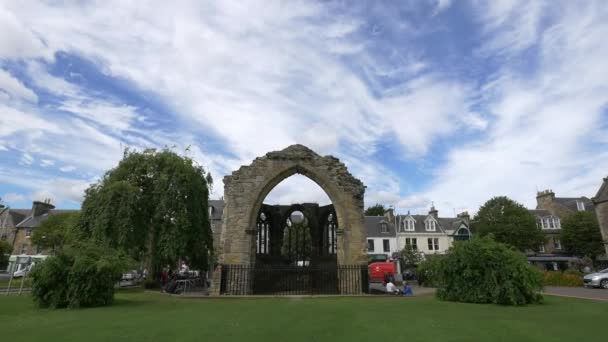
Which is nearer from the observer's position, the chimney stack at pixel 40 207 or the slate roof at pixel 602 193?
the slate roof at pixel 602 193

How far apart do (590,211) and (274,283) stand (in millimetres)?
43255

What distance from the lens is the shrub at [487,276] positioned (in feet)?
33.8

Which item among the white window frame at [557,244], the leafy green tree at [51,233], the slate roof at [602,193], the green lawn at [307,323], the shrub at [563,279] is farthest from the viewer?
the white window frame at [557,244]

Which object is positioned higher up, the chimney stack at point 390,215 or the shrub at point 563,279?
the chimney stack at point 390,215

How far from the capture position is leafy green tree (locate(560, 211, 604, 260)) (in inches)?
1459

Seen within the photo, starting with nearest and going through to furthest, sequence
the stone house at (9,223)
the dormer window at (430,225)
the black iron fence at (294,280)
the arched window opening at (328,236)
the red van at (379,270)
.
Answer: the black iron fence at (294,280) → the arched window opening at (328,236) → the red van at (379,270) → the dormer window at (430,225) → the stone house at (9,223)

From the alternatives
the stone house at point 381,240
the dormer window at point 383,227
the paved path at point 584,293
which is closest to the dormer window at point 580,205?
the stone house at point 381,240

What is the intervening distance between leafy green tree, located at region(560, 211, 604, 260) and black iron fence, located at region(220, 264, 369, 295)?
119ft

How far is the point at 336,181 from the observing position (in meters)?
15.6

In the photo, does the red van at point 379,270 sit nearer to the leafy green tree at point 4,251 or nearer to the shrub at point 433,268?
the shrub at point 433,268

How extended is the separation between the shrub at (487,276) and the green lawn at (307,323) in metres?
0.68

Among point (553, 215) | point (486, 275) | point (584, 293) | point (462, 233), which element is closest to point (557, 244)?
point (553, 215)

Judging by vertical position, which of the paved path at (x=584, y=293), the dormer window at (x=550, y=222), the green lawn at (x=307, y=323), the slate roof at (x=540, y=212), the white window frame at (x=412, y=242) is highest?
the slate roof at (x=540, y=212)

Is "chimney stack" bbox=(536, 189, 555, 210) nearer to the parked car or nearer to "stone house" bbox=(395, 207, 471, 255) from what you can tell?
"stone house" bbox=(395, 207, 471, 255)
